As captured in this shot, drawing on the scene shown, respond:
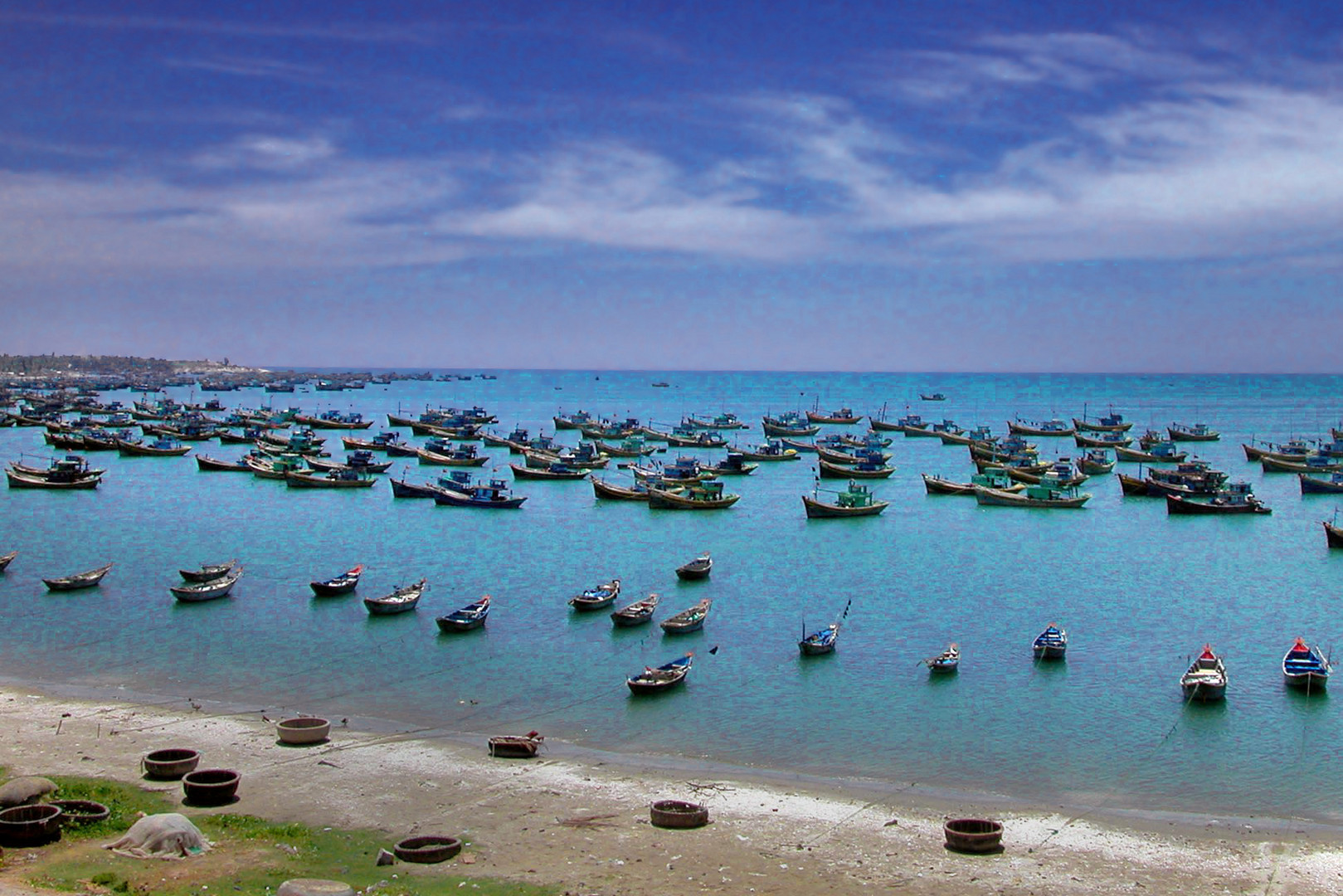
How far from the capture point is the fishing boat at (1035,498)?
216 feet

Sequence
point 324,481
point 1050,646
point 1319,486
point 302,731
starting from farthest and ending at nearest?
1. point 324,481
2. point 1319,486
3. point 1050,646
4. point 302,731

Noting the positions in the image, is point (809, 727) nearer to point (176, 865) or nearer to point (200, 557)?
point (176, 865)

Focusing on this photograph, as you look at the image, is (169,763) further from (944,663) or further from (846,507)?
(846,507)

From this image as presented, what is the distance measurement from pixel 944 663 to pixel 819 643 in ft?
11.8

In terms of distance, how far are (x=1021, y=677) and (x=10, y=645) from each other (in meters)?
27.9

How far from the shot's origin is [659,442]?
106m

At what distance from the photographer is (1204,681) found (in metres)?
27.4

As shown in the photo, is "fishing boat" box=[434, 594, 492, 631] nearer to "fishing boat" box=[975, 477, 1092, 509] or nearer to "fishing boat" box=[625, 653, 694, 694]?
"fishing boat" box=[625, 653, 694, 694]

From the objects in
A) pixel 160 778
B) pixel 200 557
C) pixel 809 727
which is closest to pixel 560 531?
pixel 200 557

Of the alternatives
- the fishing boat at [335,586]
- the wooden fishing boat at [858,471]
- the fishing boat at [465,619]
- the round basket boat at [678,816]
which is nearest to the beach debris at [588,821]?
the round basket boat at [678,816]

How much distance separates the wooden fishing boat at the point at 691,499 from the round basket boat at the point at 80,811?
4617 centimetres

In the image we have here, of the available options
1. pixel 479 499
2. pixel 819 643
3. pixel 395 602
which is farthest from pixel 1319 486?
pixel 395 602

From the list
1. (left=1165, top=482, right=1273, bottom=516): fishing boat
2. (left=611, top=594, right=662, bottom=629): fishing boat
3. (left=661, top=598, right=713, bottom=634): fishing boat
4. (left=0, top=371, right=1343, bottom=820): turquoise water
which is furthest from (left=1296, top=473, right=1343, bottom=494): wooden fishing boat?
(left=611, top=594, right=662, bottom=629): fishing boat

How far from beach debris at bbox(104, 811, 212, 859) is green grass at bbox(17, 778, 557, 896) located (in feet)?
0.47
